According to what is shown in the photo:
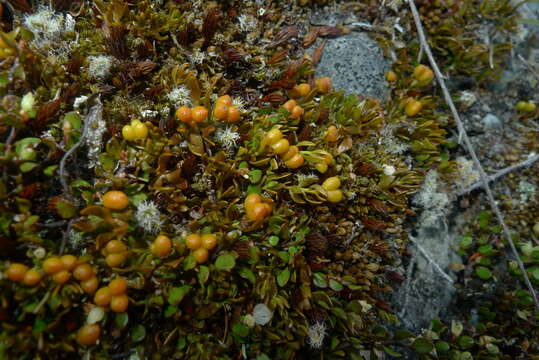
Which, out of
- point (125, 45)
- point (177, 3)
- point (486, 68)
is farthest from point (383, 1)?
point (125, 45)

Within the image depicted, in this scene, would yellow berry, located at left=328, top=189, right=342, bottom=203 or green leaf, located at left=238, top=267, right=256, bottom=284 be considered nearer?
green leaf, located at left=238, top=267, right=256, bottom=284

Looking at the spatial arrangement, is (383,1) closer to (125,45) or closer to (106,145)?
(125,45)

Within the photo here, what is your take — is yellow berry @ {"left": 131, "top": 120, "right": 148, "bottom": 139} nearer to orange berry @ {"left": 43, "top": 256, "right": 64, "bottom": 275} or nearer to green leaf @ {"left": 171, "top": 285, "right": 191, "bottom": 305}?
orange berry @ {"left": 43, "top": 256, "right": 64, "bottom": 275}

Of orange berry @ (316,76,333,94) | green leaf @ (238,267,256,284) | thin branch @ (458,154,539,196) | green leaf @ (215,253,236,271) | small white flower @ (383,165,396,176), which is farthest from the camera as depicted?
thin branch @ (458,154,539,196)

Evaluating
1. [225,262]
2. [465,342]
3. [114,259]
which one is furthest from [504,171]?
[114,259]

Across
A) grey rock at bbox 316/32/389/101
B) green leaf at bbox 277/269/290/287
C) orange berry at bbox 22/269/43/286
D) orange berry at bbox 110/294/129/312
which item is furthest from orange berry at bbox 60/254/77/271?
grey rock at bbox 316/32/389/101

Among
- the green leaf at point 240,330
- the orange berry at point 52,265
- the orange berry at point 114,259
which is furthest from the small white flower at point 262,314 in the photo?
the orange berry at point 52,265

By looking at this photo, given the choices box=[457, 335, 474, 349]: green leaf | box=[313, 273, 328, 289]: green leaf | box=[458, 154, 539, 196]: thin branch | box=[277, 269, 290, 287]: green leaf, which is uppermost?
box=[277, 269, 290, 287]: green leaf
